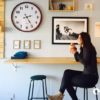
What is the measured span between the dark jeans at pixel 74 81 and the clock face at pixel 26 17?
1.14 meters

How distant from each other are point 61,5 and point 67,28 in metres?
0.41

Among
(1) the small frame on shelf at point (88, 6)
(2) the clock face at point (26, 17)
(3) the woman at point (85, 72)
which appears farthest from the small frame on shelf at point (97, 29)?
(2) the clock face at point (26, 17)

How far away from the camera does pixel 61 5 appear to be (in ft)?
14.0

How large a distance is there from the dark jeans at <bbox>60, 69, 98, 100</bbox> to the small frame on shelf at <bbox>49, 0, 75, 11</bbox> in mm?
1193

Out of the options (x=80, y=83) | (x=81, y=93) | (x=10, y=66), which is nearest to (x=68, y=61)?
(x=80, y=83)

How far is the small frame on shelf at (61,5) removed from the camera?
4254 millimetres

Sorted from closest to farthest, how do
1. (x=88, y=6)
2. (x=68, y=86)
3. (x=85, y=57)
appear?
(x=85, y=57), (x=68, y=86), (x=88, y=6)

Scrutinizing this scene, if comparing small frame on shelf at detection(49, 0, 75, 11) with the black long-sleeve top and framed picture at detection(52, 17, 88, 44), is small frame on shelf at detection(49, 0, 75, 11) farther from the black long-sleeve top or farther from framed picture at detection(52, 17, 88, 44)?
the black long-sleeve top

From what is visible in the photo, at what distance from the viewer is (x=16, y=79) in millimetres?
4371

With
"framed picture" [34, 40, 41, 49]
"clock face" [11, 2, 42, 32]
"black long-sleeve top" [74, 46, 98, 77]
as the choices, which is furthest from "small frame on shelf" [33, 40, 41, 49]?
"black long-sleeve top" [74, 46, 98, 77]

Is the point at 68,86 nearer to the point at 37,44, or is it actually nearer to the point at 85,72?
the point at 85,72

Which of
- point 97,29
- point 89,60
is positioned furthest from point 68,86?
point 97,29

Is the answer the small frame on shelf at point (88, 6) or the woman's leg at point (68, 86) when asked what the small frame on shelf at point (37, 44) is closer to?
the woman's leg at point (68, 86)

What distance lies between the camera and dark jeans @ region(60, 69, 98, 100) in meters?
3.49
